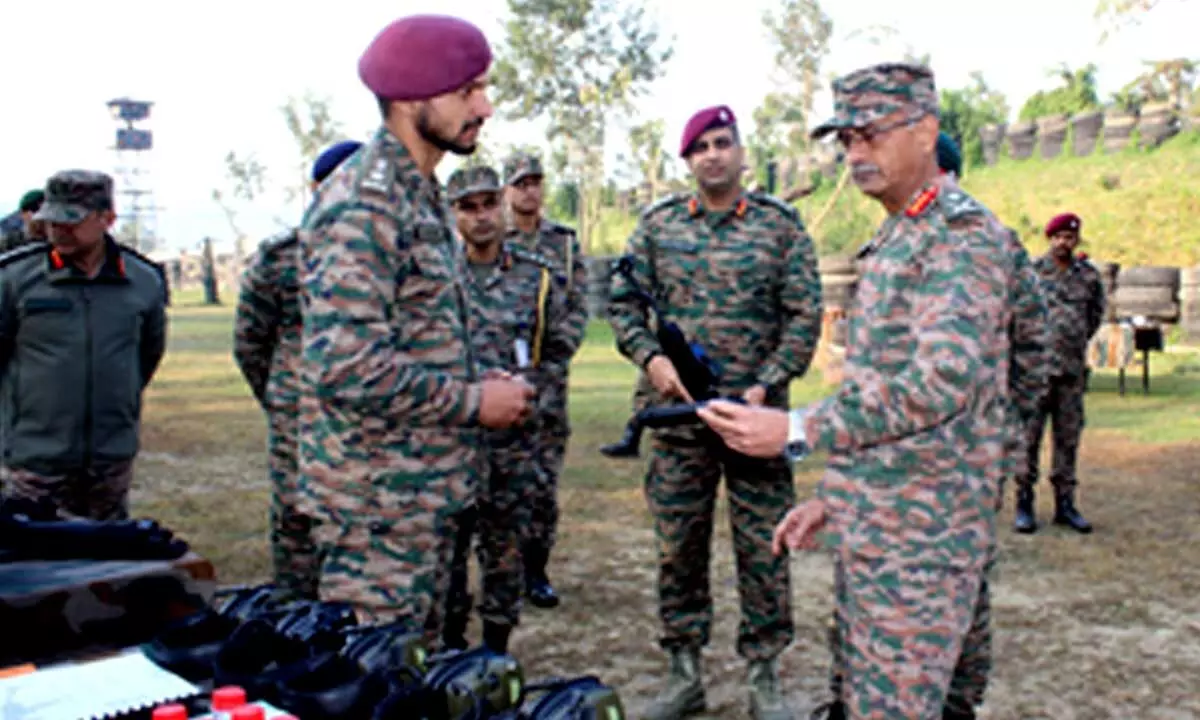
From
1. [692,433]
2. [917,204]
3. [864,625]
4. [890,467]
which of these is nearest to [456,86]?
[917,204]

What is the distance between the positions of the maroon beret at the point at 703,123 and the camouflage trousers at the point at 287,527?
79.3 inches

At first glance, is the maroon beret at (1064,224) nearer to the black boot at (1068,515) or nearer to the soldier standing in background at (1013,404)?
the black boot at (1068,515)

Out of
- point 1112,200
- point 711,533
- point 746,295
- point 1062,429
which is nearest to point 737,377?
point 746,295

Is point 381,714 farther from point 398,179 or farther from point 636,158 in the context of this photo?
point 636,158

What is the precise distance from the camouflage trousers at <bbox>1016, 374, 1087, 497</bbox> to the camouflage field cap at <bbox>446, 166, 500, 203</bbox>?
4.49 metres

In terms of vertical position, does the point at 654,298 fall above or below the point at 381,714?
above

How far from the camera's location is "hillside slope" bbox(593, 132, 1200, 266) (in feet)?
78.5

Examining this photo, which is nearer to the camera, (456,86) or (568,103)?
(456,86)

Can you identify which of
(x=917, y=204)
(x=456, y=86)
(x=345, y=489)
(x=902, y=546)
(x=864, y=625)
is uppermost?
(x=456, y=86)

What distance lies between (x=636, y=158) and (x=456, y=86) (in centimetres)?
3655

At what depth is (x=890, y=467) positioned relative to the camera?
271cm

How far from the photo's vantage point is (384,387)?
8.07 feet

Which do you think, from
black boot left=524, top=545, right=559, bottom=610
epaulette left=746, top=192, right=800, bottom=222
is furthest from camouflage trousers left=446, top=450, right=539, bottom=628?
epaulette left=746, top=192, right=800, bottom=222

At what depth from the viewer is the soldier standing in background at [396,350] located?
2.47 metres
